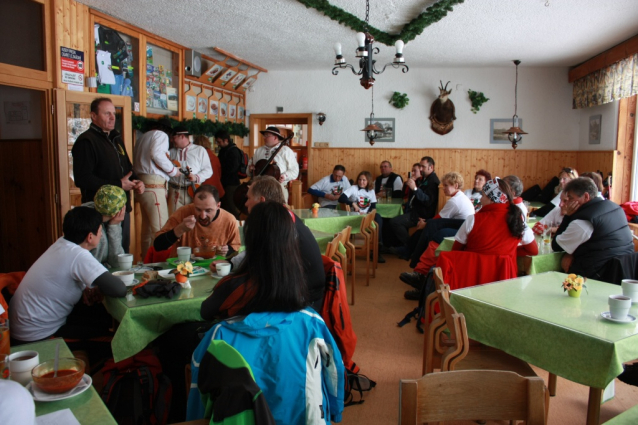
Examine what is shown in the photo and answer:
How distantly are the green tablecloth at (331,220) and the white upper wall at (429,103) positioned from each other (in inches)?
156

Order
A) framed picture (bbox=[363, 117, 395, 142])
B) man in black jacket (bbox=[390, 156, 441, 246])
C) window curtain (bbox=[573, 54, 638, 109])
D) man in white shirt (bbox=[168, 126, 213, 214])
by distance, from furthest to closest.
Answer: framed picture (bbox=[363, 117, 395, 142])
man in black jacket (bbox=[390, 156, 441, 246])
window curtain (bbox=[573, 54, 638, 109])
man in white shirt (bbox=[168, 126, 213, 214])

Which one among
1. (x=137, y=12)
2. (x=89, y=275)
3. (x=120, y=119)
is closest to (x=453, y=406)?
(x=89, y=275)

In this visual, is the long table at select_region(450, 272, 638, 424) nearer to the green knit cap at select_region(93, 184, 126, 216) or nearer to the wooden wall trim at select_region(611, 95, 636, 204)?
the green knit cap at select_region(93, 184, 126, 216)

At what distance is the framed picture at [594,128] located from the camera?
8.00 meters

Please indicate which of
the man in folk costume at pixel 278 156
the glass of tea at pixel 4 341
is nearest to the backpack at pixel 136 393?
the glass of tea at pixel 4 341

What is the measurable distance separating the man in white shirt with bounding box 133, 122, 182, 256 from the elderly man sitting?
1.92 metres

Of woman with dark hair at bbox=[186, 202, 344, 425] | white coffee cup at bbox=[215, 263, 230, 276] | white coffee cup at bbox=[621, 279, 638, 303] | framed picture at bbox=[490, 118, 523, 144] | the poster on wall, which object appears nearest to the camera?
woman with dark hair at bbox=[186, 202, 344, 425]

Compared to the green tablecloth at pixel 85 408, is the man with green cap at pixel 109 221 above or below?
above

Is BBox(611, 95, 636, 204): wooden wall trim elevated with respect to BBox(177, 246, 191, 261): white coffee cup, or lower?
elevated

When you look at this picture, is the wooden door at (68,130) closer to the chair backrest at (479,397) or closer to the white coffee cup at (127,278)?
the white coffee cup at (127,278)

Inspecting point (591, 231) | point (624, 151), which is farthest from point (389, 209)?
point (591, 231)

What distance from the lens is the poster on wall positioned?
5.07 m

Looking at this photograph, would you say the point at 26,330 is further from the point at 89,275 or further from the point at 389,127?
the point at 389,127

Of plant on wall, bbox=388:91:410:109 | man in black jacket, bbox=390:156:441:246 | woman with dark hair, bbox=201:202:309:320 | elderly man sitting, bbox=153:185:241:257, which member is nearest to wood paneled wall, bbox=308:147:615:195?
plant on wall, bbox=388:91:410:109
